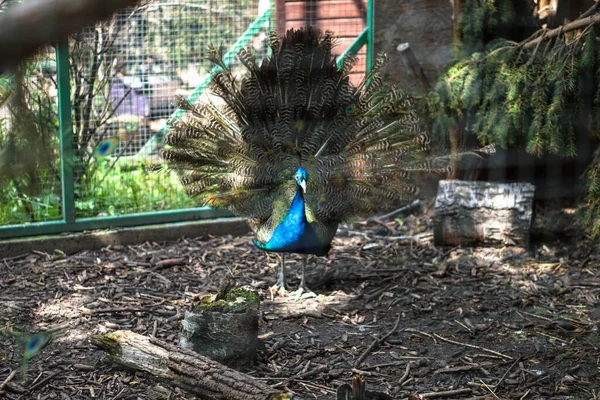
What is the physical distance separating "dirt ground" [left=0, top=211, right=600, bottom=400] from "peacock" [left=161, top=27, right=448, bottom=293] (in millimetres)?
570

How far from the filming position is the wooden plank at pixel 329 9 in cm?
675

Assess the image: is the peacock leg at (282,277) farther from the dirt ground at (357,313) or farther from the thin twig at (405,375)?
the thin twig at (405,375)

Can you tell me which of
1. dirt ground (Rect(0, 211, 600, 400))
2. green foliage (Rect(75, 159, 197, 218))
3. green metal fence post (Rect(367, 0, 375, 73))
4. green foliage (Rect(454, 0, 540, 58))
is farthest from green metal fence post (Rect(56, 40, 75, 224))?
green foliage (Rect(454, 0, 540, 58))

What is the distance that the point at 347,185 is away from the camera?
5.26 m

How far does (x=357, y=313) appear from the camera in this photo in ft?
15.8

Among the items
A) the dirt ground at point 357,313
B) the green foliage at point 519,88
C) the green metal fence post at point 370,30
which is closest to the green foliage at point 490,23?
the green foliage at point 519,88

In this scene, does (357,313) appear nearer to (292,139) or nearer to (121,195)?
(292,139)

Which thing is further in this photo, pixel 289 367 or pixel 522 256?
pixel 522 256

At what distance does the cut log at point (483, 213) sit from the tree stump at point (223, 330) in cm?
262

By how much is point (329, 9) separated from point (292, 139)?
2304mm

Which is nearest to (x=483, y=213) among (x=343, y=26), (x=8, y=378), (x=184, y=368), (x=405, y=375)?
(x=405, y=375)

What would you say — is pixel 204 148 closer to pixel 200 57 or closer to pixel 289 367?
pixel 200 57

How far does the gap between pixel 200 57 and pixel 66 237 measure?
1988mm

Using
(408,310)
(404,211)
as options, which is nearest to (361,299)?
(408,310)
